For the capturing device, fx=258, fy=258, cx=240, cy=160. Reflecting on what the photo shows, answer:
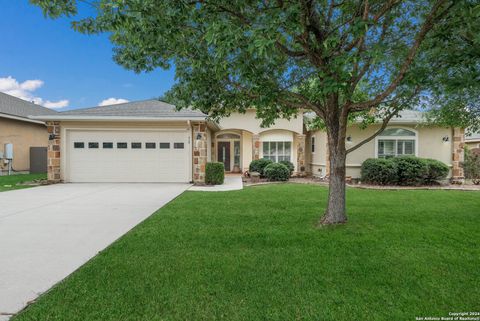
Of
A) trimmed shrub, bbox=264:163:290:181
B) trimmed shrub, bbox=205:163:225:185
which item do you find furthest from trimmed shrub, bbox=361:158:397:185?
trimmed shrub, bbox=205:163:225:185

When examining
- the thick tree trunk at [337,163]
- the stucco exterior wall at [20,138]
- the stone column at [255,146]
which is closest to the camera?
the thick tree trunk at [337,163]

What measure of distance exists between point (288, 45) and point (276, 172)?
355 inches

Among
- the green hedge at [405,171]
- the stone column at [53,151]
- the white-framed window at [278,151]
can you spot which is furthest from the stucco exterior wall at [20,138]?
the green hedge at [405,171]

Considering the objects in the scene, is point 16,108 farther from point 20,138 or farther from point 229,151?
point 229,151

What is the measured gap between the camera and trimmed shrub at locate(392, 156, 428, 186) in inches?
462

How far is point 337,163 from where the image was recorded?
211 inches

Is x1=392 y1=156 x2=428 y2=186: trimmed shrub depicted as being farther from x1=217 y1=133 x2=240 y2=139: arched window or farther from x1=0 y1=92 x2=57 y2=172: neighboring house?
x1=0 y1=92 x2=57 y2=172: neighboring house

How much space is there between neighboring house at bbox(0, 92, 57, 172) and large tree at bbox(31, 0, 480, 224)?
1417 centimetres

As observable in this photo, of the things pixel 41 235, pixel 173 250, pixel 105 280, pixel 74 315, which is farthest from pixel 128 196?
pixel 74 315

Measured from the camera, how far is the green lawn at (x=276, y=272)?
2.60 m

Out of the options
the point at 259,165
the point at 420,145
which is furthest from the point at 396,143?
the point at 259,165

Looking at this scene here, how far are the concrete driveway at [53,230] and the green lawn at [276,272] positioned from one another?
1.09ft

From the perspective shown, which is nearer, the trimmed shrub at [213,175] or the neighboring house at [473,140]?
the trimmed shrub at [213,175]

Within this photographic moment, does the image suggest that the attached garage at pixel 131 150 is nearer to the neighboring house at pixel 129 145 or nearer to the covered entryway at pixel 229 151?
the neighboring house at pixel 129 145
